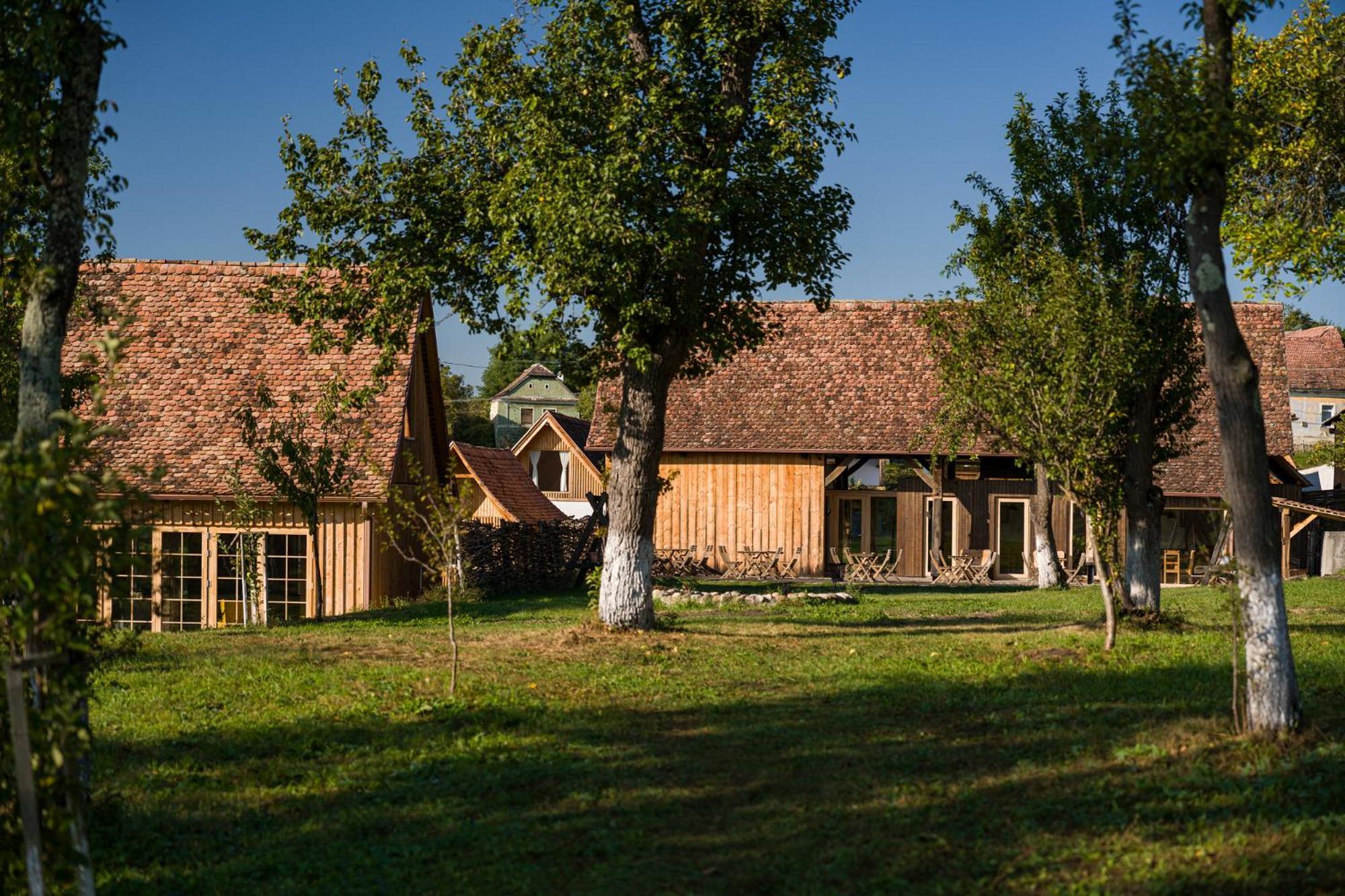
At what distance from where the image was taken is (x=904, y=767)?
29.9 ft

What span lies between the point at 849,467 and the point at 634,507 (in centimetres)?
1839

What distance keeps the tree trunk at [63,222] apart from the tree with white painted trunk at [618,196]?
696 cm

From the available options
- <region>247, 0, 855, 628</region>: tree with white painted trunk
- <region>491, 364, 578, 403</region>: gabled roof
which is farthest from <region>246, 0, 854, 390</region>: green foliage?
<region>491, 364, 578, 403</region>: gabled roof

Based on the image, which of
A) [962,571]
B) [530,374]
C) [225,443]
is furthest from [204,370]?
[530,374]

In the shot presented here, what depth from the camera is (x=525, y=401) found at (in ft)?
305

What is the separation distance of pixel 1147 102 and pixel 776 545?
978 inches

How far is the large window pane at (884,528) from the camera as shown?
3456 cm

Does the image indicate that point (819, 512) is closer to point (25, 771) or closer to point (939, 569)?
point (939, 569)

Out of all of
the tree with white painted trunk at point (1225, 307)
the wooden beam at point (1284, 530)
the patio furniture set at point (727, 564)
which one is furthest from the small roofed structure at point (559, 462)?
the tree with white painted trunk at point (1225, 307)

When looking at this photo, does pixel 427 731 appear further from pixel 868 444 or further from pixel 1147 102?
pixel 868 444

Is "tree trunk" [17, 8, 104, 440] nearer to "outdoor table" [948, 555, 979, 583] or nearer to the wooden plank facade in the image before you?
the wooden plank facade

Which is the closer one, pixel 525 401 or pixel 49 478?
pixel 49 478

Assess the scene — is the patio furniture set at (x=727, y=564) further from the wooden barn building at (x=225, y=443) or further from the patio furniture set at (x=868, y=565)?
the wooden barn building at (x=225, y=443)

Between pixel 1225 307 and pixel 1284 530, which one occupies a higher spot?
pixel 1225 307
